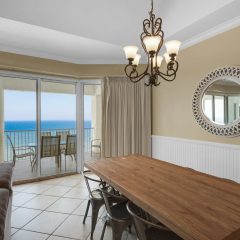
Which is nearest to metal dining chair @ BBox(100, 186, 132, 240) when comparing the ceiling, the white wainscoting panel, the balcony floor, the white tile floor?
the white tile floor

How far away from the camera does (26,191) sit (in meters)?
3.64

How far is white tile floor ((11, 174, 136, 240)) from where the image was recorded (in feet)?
7.55

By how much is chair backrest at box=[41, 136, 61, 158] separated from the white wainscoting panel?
2368 mm

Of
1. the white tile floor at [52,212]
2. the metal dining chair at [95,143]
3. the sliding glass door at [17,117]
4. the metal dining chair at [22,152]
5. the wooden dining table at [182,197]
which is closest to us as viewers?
the wooden dining table at [182,197]

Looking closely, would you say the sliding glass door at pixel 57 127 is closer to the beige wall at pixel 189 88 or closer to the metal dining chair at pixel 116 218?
the beige wall at pixel 189 88

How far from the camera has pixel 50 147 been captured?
14.8ft

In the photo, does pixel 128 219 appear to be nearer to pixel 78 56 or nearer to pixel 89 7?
pixel 89 7

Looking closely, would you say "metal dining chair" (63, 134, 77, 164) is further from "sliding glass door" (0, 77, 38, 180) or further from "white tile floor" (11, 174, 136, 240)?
"white tile floor" (11, 174, 136, 240)

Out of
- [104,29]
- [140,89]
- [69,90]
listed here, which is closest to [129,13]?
[104,29]

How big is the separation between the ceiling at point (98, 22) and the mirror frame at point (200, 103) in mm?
623

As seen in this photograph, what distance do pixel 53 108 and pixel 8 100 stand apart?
93 cm

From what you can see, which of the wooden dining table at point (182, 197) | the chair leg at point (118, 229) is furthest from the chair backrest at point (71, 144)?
the chair leg at point (118, 229)

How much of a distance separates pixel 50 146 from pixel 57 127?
21.7 inches

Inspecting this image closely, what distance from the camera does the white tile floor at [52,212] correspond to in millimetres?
2303
